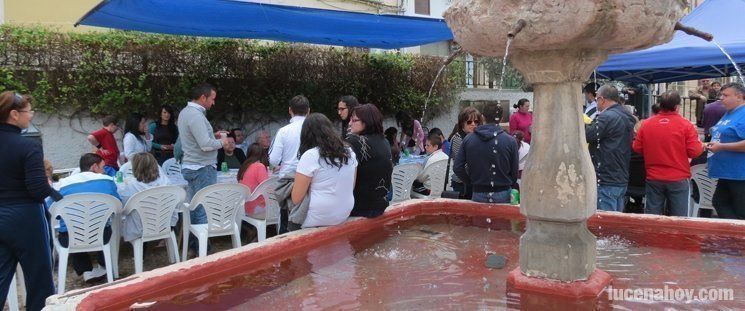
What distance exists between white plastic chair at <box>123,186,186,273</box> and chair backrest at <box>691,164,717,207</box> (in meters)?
5.64

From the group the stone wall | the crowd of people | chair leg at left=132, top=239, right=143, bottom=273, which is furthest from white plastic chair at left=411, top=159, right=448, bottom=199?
the stone wall

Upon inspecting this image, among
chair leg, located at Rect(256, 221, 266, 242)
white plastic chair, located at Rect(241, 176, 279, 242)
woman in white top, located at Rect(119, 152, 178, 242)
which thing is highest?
woman in white top, located at Rect(119, 152, 178, 242)

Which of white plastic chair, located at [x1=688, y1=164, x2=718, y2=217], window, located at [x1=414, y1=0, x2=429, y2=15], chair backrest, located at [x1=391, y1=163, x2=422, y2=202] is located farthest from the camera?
window, located at [x1=414, y1=0, x2=429, y2=15]

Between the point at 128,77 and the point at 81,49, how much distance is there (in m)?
Answer: 0.74

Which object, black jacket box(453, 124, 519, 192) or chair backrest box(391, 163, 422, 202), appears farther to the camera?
chair backrest box(391, 163, 422, 202)

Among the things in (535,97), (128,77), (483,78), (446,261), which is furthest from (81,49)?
(483,78)

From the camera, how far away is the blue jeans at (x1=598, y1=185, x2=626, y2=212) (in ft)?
18.3

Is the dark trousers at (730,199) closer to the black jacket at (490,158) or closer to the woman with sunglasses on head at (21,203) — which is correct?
the black jacket at (490,158)

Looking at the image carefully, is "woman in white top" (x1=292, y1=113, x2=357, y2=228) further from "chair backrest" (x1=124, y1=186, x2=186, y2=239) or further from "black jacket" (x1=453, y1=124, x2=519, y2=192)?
"chair backrest" (x1=124, y1=186, x2=186, y2=239)

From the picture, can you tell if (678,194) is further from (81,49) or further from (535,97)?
(81,49)

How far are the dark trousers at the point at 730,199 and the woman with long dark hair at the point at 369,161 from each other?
11.3 ft

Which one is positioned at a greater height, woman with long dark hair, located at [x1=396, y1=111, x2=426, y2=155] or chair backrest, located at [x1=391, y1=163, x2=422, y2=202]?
woman with long dark hair, located at [x1=396, y1=111, x2=426, y2=155]

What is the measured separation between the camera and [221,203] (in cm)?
524

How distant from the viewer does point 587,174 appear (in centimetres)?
284
